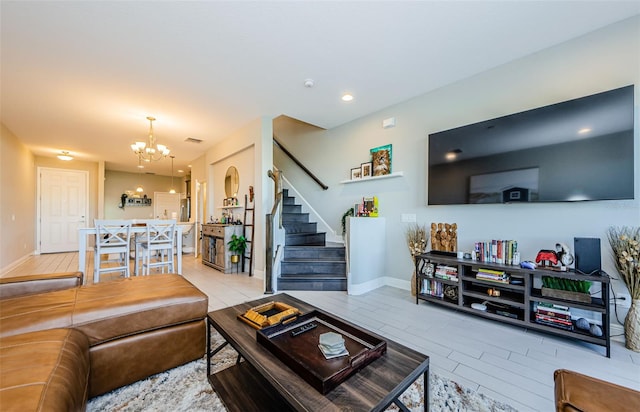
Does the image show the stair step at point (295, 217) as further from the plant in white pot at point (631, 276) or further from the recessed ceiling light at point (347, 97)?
the plant in white pot at point (631, 276)

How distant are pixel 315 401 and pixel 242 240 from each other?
4260 millimetres

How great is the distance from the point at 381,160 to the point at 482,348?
9.10 feet

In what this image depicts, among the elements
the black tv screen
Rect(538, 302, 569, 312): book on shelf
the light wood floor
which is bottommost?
→ the light wood floor

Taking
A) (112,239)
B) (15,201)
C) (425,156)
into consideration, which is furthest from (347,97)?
(15,201)

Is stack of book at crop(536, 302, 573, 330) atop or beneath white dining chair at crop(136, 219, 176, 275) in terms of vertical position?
beneath

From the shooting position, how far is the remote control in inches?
55.5

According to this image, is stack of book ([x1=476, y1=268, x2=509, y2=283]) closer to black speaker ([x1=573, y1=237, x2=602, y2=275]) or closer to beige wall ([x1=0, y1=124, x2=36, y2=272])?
black speaker ([x1=573, y1=237, x2=602, y2=275])

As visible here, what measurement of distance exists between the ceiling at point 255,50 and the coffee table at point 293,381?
2.51 meters

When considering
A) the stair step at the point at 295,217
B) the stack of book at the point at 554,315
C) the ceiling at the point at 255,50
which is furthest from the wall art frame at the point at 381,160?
the stack of book at the point at 554,315

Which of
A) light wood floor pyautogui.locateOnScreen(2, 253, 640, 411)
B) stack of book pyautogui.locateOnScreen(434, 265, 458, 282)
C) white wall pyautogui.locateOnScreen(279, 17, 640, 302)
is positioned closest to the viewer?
light wood floor pyautogui.locateOnScreen(2, 253, 640, 411)

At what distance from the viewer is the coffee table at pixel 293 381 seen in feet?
3.08

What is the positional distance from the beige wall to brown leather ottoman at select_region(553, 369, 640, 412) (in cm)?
761

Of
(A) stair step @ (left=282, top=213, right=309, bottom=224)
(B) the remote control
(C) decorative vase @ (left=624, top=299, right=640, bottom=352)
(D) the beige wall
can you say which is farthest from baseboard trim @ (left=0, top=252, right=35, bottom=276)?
(C) decorative vase @ (left=624, top=299, right=640, bottom=352)

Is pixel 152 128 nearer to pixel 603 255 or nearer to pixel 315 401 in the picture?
pixel 315 401
